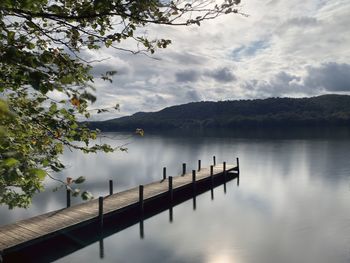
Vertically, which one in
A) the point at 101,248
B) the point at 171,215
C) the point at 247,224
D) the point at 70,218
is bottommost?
the point at 247,224

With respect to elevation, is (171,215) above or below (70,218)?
below

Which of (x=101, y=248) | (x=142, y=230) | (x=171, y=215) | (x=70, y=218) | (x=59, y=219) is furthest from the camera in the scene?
(x=171, y=215)

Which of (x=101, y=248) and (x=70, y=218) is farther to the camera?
(x=101, y=248)

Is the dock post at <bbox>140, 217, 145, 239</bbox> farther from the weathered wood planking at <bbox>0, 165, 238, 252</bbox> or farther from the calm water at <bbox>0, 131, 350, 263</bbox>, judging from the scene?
the weathered wood planking at <bbox>0, 165, 238, 252</bbox>

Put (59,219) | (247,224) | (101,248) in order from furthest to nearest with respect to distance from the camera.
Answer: (247,224) < (101,248) < (59,219)

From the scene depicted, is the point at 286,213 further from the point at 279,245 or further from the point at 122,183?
the point at 122,183

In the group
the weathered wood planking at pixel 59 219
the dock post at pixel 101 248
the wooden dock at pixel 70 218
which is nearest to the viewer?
the wooden dock at pixel 70 218

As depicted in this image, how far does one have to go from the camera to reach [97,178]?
46000 millimetres

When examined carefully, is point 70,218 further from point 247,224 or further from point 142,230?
point 247,224

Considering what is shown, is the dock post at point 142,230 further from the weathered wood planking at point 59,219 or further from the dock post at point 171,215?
the dock post at point 171,215

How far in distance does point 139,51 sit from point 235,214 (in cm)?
2505

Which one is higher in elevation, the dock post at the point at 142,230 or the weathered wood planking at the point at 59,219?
the weathered wood planking at the point at 59,219

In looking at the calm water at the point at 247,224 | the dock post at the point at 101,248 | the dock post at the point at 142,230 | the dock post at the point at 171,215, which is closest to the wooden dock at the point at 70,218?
the dock post at the point at 171,215

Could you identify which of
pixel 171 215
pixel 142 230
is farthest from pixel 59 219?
pixel 171 215
